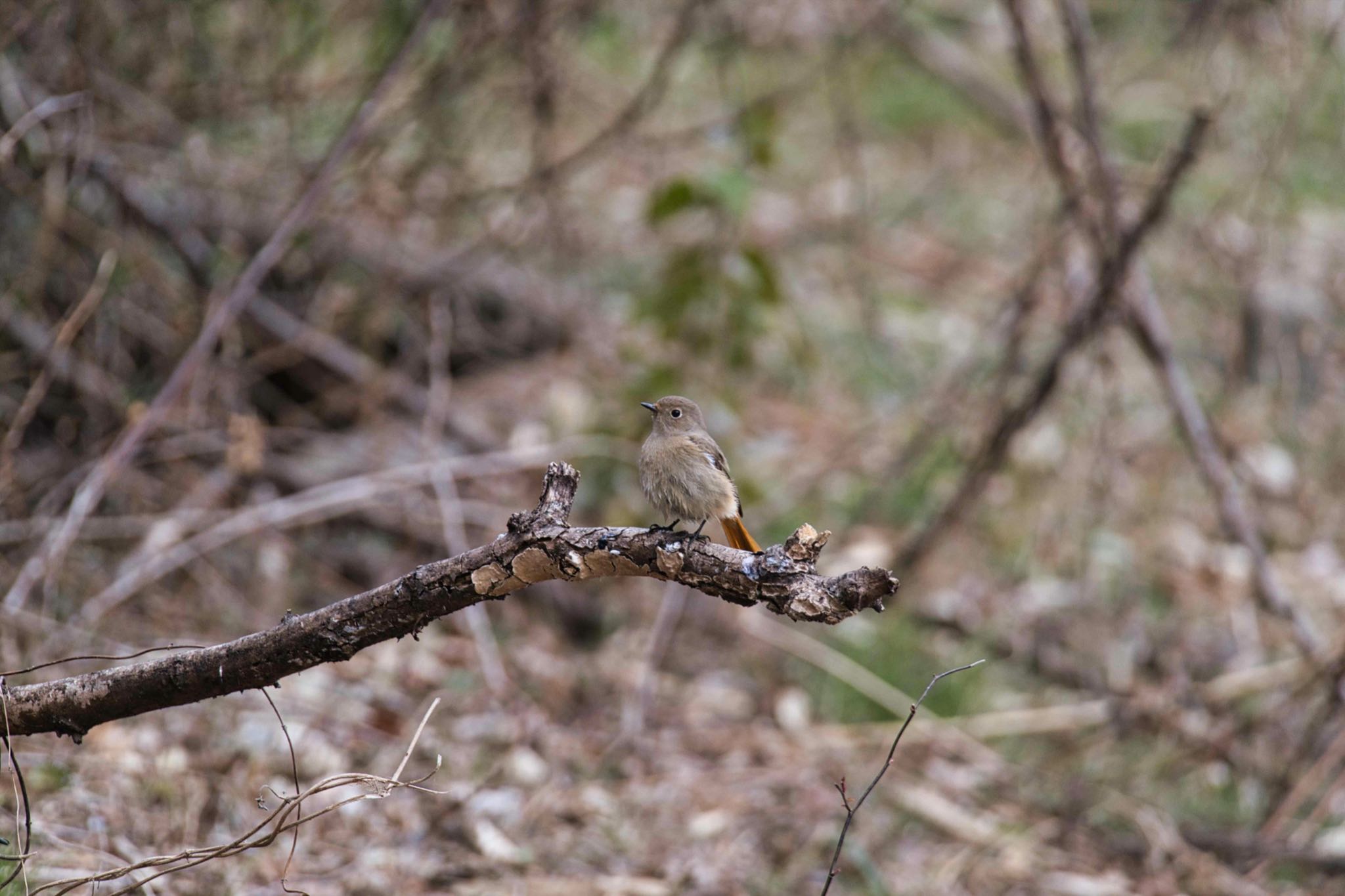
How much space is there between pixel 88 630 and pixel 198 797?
0.96 meters

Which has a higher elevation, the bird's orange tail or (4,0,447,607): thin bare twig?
(4,0,447,607): thin bare twig

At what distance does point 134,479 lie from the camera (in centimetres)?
569

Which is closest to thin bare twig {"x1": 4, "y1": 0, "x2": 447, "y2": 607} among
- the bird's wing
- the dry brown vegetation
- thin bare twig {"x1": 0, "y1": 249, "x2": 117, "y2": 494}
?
the dry brown vegetation

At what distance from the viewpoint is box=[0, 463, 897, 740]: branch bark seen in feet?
7.78

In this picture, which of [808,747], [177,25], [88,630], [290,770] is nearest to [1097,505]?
[808,747]

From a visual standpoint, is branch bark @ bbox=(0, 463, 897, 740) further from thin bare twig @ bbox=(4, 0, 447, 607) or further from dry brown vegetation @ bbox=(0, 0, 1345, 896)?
thin bare twig @ bbox=(4, 0, 447, 607)

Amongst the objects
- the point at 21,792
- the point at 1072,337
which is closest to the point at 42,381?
the point at 21,792

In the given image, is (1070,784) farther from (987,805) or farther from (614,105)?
(614,105)

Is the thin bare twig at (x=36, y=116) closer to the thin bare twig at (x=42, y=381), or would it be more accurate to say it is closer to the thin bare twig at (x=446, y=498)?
the thin bare twig at (x=42, y=381)

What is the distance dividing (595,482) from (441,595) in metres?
3.80

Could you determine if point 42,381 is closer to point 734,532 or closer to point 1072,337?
point 734,532

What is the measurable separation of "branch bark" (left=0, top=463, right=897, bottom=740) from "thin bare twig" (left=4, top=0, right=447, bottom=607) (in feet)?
6.33

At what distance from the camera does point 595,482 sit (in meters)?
6.30

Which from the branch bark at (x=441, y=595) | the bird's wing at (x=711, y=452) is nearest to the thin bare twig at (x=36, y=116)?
the branch bark at (x=441, y=595)
